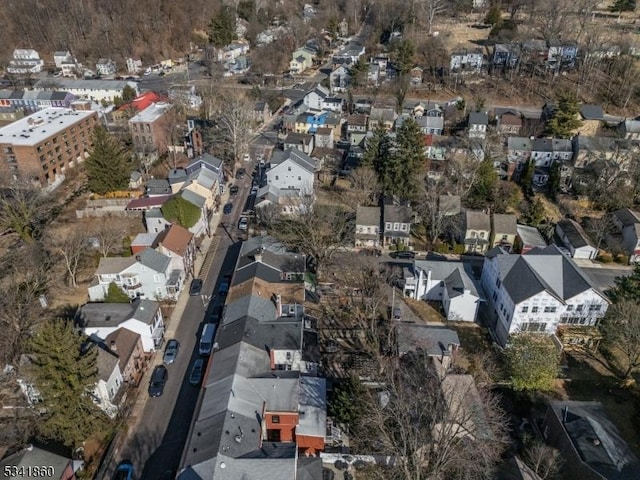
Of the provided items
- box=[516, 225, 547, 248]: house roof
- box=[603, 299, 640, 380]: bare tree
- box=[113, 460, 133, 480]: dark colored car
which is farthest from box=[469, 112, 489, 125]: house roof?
box=[113, 460, 133, 480]: dark colored car

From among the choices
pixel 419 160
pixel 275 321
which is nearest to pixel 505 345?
pixel 275 321

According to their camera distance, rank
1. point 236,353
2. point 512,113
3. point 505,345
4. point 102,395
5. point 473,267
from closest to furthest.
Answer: point 102,395
point 236,353
point 505,345
point 473,267
point 512,113

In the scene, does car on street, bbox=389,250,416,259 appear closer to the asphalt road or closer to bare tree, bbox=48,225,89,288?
the asphalt road

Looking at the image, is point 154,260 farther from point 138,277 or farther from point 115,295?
point 115,295

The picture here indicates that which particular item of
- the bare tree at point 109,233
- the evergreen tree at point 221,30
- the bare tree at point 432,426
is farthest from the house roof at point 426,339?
the evergreen tree at point 221,30

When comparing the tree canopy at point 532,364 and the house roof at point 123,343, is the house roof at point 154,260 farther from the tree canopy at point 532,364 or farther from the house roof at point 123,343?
the tree canopy at point 532,364

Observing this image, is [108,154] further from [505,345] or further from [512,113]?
[512,113]

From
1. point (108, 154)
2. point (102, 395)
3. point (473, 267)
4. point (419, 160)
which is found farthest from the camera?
point (419, 160)
